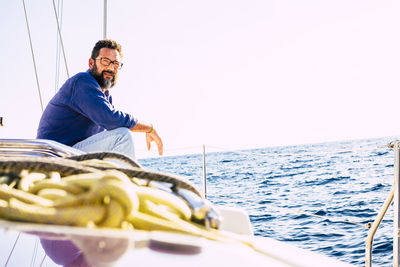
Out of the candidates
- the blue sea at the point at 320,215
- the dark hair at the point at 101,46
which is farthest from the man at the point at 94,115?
the blue sea at the point at 320,215

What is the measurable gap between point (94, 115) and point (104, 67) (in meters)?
0.31

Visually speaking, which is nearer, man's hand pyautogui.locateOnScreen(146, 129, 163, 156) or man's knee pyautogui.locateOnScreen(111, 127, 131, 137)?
man's knee pyautogui.locateOnScreen(111, 127, 131, 137)

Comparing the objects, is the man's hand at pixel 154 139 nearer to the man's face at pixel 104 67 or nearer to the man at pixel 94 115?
the man at pixel 94 115

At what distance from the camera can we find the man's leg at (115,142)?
54.7 inches

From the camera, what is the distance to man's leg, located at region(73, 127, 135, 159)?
4.56 ft

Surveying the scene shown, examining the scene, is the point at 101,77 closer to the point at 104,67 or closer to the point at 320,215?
the point at 104,67

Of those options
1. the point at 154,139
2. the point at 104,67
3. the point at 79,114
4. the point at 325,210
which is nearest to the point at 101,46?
the point at 104,67

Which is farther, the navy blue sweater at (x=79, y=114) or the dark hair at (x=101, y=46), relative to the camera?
the dark hair at (x=101, y=46)

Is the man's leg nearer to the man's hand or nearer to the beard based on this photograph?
the man's hand

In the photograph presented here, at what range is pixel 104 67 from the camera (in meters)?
1.69

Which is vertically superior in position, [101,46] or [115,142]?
[101,46]

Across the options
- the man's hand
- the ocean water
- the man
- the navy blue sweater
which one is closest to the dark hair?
the man

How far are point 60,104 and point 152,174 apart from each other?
3.93ft

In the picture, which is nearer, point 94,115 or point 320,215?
point 94,115
